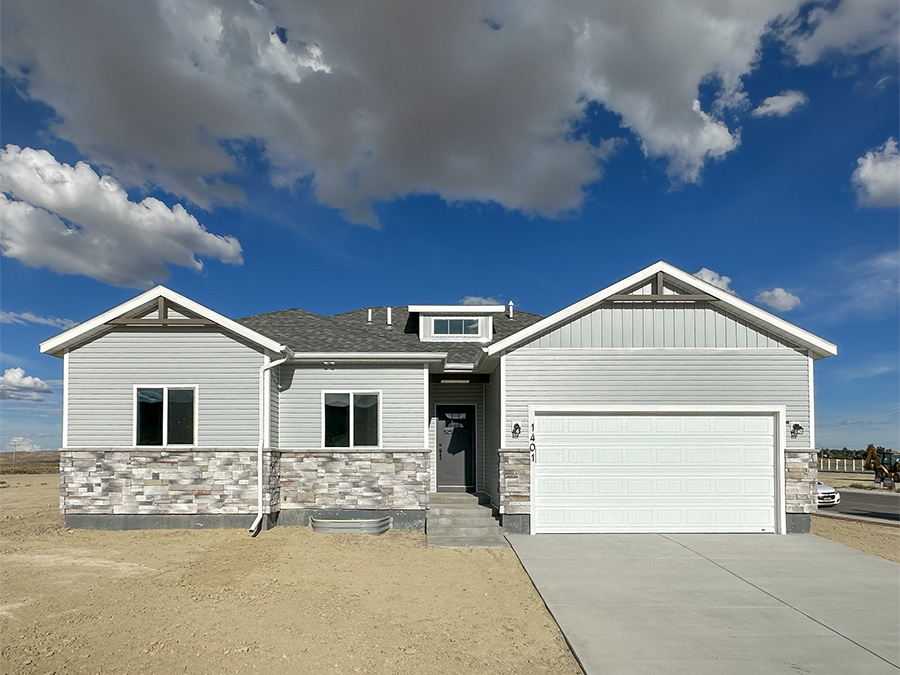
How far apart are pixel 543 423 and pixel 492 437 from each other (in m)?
1.78

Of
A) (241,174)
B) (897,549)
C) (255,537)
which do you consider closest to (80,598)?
(255,537)

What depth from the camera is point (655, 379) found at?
11297 millimetres

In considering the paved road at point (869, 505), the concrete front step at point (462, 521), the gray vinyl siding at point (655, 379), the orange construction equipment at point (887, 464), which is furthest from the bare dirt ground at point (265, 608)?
the orange construction equipment at point (887, 464)

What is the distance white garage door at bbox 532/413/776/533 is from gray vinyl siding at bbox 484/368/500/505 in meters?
0.93

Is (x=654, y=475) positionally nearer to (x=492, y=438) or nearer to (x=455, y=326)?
(x=492, y=438)

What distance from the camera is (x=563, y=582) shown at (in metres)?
7.71

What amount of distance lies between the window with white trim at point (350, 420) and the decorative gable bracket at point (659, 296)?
5.14 metres

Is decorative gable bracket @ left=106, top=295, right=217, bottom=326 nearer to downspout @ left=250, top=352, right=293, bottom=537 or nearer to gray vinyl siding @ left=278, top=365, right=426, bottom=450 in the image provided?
downspout @ left=250, top=352, right=293, bottom=537

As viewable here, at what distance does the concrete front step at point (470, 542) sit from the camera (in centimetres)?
1030

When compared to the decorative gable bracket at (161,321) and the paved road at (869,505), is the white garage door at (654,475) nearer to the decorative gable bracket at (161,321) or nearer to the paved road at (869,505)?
the decorative gable bracket at (161,321)

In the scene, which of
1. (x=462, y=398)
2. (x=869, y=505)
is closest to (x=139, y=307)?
(x=462, y=398)

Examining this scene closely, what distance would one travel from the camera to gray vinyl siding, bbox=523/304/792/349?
37.3ft

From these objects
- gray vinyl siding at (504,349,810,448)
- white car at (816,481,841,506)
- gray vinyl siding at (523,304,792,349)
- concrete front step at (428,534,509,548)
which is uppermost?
gray vinyl siding at (523,304,792,349)

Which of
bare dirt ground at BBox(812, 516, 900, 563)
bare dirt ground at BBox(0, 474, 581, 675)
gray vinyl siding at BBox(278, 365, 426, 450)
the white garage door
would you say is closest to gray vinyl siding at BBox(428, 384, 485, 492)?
gray vinyl siding at BBox(278, 365, 426, 450)
